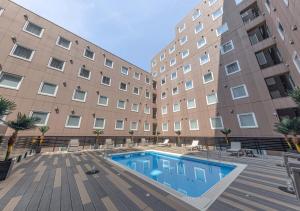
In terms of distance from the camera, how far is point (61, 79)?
15.0 meters

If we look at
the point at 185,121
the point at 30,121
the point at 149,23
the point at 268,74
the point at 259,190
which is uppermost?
the point at 149,23

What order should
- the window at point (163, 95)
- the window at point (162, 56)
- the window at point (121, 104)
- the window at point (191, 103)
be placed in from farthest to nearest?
the window at point (162, 56)
the window at point (163, 95)
the window at point (121, 104)
the window at point (191, 103)

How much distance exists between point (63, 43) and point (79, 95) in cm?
733

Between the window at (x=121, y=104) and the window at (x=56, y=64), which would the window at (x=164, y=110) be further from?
the window at (x=56, y=64)

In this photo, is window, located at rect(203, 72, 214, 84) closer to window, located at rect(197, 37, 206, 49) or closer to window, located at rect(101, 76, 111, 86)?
window, located at rect(197, 37, 206, 49)

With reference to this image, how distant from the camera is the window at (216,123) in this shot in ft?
49.3

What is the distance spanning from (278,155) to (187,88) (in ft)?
42.8

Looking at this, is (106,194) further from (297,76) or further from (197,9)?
(197,9)

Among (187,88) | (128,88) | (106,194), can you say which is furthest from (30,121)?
(187,88)

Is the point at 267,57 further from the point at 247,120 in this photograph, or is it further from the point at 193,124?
the point at 193,124

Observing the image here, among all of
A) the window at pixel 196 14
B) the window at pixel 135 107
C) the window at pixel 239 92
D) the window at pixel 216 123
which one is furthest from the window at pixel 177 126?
the window at pixel 196 14

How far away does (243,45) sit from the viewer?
1457cm

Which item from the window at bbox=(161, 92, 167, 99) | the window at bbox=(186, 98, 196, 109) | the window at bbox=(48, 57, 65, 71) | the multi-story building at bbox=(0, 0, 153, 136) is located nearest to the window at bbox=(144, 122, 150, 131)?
the multi-story building at bbox=(0, 0, 153, 136)

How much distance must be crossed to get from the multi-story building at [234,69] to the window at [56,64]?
1710cm
